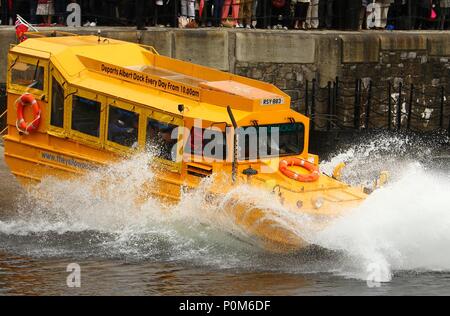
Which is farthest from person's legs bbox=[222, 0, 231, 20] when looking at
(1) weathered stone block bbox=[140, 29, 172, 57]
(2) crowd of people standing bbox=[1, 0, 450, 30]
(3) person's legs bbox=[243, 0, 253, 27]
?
(1) weathered stone block bbox=[140, 29, 172, 57]

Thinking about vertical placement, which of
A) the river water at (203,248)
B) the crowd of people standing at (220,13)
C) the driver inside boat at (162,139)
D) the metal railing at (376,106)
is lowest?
the river water at (203,248)

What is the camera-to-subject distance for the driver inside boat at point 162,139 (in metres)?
19.5

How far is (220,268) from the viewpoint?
1811 centimetres

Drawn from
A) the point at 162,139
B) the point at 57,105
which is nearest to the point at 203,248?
the point at 162,139

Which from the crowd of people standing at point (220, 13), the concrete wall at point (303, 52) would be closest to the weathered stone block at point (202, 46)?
the concrete wall at point (303, 52)

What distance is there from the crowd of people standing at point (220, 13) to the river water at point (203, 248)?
6.48 metres

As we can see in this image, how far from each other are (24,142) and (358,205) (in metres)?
5.73

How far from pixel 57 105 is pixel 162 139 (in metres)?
2.15

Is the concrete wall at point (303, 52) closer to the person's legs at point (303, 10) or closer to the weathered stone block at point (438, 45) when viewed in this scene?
the weathered stone block at point (438, 45)

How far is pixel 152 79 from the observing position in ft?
66.6

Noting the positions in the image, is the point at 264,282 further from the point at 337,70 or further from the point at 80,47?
the point at 337,70

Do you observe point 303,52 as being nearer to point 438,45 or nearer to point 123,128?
point 438,45

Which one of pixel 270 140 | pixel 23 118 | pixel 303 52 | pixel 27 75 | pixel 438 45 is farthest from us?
pixel 438 45
